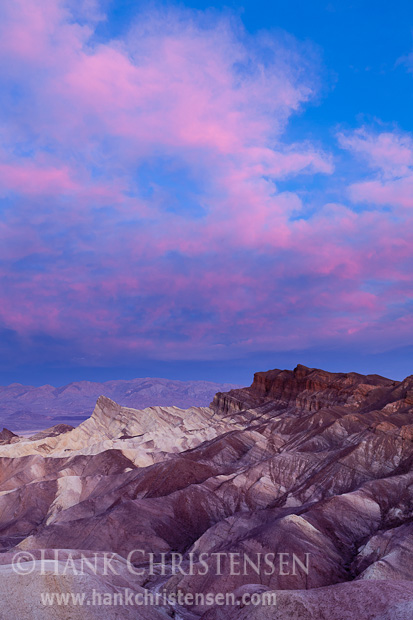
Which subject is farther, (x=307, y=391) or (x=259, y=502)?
(x=307, y=391)

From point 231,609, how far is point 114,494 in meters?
36.6

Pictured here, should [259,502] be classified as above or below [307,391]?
below

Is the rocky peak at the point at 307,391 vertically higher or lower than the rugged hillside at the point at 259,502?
higher

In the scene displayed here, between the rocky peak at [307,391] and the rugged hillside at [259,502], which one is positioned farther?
the rocky peak at [307,391]

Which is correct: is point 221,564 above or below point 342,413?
below

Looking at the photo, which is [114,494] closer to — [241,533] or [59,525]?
[59,525]

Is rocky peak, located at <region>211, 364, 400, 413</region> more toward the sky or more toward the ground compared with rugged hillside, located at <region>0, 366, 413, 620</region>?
more toward the sky

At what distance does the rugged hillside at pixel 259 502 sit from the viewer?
2986 centimetres

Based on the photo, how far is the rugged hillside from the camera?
29859mm

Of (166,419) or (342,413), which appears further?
(166,419)

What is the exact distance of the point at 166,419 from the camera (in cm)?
11931

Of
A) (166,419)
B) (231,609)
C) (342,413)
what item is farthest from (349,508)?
(166,419)

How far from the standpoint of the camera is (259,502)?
5175cm

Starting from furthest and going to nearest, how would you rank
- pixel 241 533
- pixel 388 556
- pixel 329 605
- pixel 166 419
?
pixel 166 419
pixel 241 533
pixel 388 556
pixel 329 605
